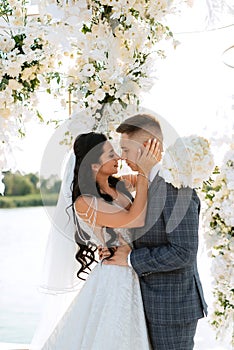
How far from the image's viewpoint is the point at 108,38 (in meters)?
3.11

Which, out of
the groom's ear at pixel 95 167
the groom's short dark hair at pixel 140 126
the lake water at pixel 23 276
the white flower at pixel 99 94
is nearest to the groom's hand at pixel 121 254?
the groom's ear at pixel 95 167

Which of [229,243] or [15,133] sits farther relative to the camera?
[15,133]

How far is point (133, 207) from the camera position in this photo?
307 cm

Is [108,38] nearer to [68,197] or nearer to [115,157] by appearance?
[115,157]

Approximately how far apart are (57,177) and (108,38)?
723 millimetres

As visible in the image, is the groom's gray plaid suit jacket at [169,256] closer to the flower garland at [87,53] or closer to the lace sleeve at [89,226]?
the lace sleeve at [89,226]

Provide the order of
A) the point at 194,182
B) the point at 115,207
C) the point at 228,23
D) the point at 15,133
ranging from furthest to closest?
the point at 228,23 → the point at 15,133 → the point at 115,207 → the point at 194,182

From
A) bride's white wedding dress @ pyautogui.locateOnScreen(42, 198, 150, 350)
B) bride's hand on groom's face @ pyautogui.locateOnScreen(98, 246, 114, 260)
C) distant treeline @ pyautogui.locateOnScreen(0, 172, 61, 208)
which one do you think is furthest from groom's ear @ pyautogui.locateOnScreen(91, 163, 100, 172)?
distant treeline @ pyautogui.locateOnScreen(0, 172, 61, 208)

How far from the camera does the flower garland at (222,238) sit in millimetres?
3061

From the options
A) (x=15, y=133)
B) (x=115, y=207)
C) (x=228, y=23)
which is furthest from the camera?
(x=228, y=23)

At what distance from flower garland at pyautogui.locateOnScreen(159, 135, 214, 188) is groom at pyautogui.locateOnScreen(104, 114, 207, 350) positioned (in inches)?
3.9

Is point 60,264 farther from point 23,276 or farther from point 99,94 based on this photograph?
point 23,276

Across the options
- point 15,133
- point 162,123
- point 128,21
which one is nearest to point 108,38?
point 128,21

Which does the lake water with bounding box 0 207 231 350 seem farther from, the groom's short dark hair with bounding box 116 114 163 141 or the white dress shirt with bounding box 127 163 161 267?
the groom's short dark hair with bounding box 116 114 163 141
